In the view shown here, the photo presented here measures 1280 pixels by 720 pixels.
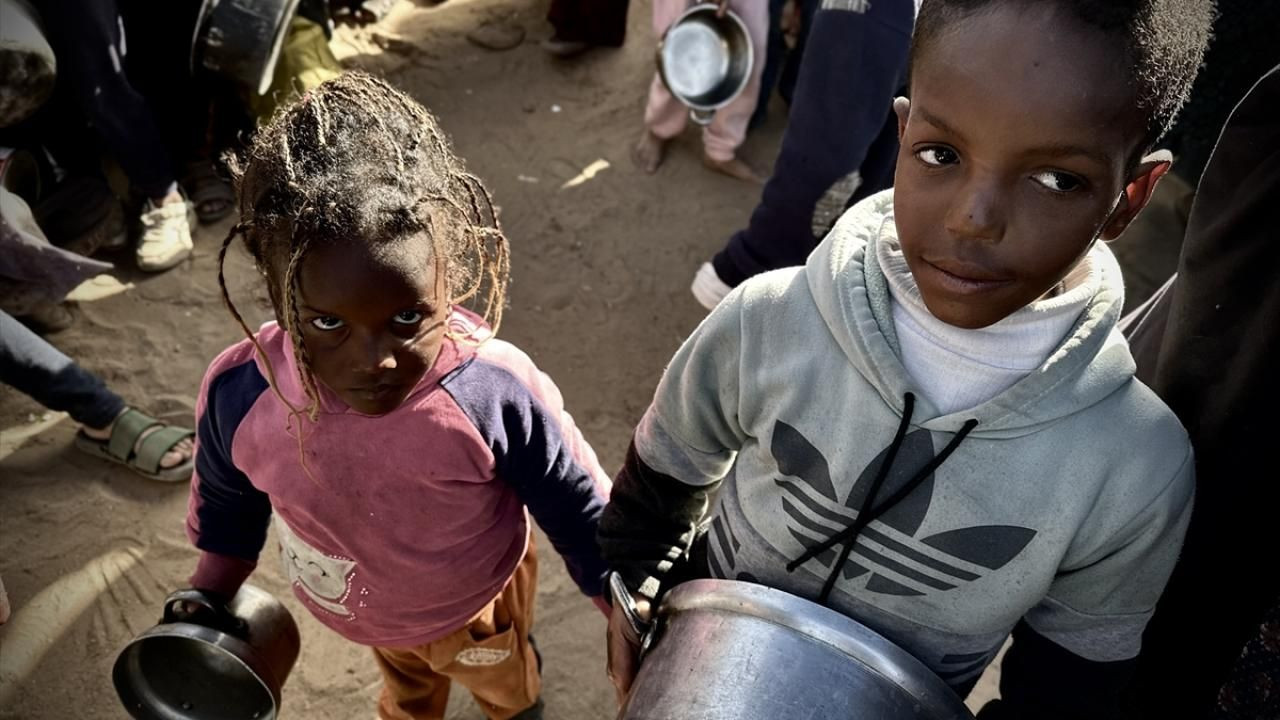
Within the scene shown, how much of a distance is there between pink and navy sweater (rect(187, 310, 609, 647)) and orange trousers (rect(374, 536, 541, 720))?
0.32ft

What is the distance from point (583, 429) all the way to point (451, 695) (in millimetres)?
983

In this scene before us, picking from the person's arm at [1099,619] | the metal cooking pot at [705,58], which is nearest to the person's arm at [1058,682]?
the person's arm at [1099,619]

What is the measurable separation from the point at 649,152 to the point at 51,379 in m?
2.51

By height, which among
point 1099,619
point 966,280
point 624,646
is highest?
point 966,280

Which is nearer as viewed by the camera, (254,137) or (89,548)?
(254,137)

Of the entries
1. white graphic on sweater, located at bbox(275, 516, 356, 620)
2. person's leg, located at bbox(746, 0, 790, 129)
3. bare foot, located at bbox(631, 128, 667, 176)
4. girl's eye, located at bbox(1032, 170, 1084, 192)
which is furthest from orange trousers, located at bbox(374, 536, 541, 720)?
person's leg, located at bbox(746, 0, 790, 129)

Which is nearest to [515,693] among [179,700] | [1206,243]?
[179,700]

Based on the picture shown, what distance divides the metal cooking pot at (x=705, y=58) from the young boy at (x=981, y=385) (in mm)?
2611

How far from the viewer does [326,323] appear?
140 cm

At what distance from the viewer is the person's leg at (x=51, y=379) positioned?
2.60 meters

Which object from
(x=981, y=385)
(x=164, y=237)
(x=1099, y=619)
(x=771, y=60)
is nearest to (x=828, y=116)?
(x=771, y=60)

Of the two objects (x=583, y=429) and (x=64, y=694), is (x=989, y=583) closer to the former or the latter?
(x=583, y=429)

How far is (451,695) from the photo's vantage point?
97.3 inches

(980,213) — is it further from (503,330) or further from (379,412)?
(503,330)
